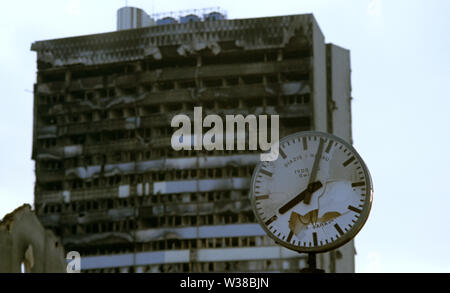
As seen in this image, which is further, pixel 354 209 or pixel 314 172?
pixel 314 172

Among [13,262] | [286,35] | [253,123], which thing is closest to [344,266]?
[253,123]

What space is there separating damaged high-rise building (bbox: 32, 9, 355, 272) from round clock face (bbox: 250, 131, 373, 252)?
4753 inches

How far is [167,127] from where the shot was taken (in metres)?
140

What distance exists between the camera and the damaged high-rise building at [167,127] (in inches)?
5325

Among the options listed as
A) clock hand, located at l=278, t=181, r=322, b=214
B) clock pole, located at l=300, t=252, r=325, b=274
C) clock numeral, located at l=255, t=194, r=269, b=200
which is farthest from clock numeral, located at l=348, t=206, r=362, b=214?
clock numeral, located at l=255, t=194, r=269, b=200

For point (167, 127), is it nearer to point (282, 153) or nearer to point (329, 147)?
point (282, 153)

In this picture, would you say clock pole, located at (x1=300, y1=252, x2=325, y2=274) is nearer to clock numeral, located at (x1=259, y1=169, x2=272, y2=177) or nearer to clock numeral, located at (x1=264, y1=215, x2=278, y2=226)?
clock numeral, located at (x1=264, y1=215, x2=278, y2=226)

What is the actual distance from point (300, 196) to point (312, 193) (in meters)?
0.14

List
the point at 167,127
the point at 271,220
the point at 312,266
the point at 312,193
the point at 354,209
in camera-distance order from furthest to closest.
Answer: the point at 167,127 < the point at 271,220 < the point at 312,193 < the point at 354,209 < the point at 312,266

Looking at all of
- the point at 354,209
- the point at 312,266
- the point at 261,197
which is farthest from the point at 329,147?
the point at 312,266

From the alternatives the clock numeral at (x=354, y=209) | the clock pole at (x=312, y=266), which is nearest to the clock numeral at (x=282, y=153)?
the clock numeral at (x=354, y=209)

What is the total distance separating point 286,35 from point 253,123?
531 inches

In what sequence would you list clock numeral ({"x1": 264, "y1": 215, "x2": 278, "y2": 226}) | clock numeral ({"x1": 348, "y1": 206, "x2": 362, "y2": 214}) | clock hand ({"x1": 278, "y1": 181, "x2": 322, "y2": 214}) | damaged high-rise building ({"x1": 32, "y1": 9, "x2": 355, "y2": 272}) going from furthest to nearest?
damaged high-rise building ({"x1": 32, "y1": 9, "x2": 355, "y2": 272})
clock numeral ({"x1": 264, "y1": 215, "x2": 278, "y2": 226})
clock hand ({"x1": 278, "y1": 181, "x2": 322, "y2": 214})
clock numeral ({"x1": 348, "y1": 206, "x2": 362, "y2": 214})

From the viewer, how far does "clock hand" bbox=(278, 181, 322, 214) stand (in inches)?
410
